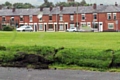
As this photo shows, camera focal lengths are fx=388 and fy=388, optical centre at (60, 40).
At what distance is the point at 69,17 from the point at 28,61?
91436 millimetres

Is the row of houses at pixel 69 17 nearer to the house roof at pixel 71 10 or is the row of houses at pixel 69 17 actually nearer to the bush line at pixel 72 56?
the house roof at pixel 71 10

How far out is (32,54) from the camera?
22797 mm

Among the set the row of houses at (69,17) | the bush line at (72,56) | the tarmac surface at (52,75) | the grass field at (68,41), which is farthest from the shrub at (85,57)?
the row of houses at (69,17)

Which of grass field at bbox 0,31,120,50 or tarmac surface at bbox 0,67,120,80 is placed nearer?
tarmac surface at bbox 0,67,120,80

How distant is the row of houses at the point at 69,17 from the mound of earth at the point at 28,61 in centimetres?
8094

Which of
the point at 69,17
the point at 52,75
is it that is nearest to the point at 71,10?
the point at 69,17

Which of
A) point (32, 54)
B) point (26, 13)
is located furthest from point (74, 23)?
point (32, 54)

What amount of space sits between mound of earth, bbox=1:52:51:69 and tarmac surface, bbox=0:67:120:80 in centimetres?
118

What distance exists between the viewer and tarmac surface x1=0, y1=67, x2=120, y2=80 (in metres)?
17.8

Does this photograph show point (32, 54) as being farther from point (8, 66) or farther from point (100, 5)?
point (100, 5)

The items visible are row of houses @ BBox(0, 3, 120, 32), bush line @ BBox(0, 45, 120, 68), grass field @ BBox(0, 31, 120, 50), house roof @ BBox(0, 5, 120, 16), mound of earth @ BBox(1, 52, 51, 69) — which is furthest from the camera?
house roof @ BBox(0, 5, 120, 16)

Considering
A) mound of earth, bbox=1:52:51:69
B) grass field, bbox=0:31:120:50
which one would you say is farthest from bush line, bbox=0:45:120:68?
grass field, bbox=0:31:120:50

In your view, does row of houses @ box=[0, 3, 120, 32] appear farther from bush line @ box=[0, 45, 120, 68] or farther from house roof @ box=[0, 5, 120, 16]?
bush line @ box=[0, 45, 120, 68]

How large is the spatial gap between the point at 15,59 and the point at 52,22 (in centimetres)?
9420
